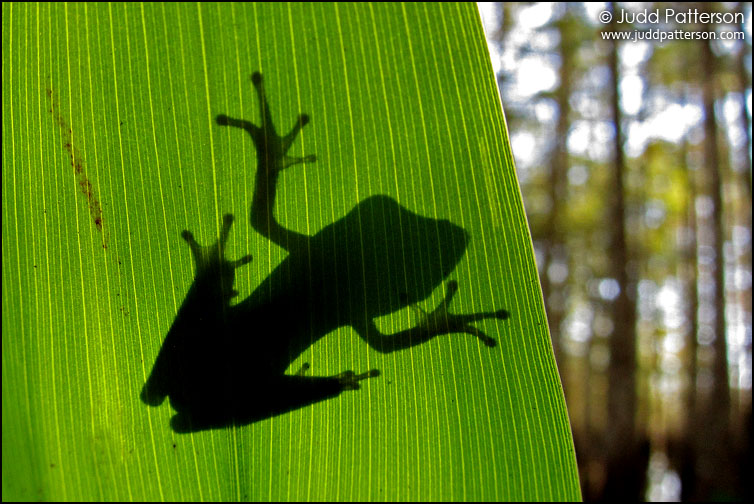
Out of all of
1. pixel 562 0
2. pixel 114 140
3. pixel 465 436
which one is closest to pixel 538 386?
pixel 465 436

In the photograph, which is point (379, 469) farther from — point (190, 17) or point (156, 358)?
point (190, 17)

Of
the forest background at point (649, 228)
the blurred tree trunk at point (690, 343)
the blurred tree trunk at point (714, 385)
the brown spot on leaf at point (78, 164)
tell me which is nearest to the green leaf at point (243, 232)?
the brown spot on leaf at point (78, 164)

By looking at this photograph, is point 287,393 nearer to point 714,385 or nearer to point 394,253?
point 394,253

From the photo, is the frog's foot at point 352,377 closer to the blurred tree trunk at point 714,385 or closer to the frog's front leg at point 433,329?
the frog's front leg at point 433,329

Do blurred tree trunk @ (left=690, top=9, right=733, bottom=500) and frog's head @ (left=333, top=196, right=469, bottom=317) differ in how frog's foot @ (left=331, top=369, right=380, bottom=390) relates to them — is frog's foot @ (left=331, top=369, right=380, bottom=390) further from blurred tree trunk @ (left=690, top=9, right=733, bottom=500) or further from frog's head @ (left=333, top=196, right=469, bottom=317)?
blurred tree trunk @ (left=690, top=9, right=733, bottom=500)

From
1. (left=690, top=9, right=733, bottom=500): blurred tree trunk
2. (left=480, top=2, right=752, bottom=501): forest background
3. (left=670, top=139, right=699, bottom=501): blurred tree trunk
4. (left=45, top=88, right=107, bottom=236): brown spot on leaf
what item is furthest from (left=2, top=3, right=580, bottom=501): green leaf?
(left=670, top=139, right=699, bottom=501): blurred tree trunk
